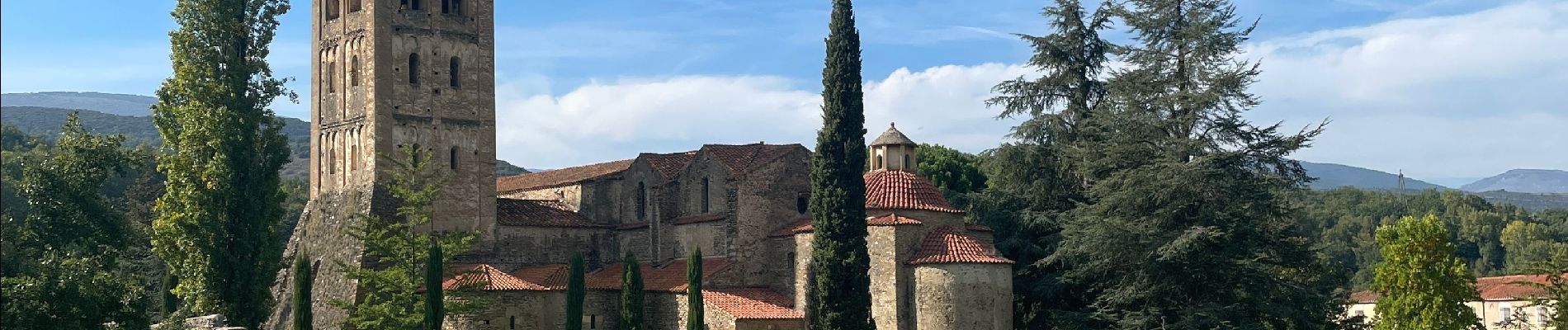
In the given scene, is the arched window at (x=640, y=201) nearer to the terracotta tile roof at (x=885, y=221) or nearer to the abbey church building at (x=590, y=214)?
the abbey church building at (x=590, y=214)

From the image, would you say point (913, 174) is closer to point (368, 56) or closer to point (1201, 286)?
point (1201, 286)

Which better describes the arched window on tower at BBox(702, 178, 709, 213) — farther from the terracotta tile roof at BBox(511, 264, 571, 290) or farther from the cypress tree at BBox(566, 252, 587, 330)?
the cypress tree at BBox(566, 252, 587, 330)

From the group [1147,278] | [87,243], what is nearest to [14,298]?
[87,243]

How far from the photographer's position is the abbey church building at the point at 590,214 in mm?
44719

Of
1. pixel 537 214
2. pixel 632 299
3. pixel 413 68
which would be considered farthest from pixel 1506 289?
pixel 413 68

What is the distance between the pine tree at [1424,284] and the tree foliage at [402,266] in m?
27.0

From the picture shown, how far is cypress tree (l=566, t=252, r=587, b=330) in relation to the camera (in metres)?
45.7

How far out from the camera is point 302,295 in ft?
143

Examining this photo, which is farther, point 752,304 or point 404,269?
point 752,304

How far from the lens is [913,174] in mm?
47469

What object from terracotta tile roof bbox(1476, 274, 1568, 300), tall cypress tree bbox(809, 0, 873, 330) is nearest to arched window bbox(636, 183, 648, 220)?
tall cypress tree bbox(809, 0, 873, 330)

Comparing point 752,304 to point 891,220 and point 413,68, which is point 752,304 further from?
point 413,68

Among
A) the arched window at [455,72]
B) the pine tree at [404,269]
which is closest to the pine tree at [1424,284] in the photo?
the pine tree at [404,269]

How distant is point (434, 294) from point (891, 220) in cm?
1244
